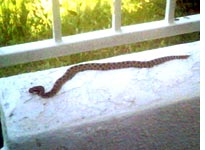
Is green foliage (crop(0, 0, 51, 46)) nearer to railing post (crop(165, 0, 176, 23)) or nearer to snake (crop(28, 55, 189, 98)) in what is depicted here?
snake (crop(28, 55, 189, 98))

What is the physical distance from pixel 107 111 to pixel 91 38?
0.38 metres

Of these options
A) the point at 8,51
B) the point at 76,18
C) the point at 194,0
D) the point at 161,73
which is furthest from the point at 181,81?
the point at 194,0

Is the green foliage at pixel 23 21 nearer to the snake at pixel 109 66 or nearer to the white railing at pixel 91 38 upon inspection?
the snake at pixel 109 66

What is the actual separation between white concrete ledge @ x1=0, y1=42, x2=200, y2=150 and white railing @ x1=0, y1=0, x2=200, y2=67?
18cm

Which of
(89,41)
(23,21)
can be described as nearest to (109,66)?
(89,41)

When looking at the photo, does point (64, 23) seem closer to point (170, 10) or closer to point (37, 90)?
point (170, 10)

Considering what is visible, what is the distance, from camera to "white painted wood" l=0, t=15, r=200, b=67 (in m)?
2.21

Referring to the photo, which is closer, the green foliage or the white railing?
the white railing

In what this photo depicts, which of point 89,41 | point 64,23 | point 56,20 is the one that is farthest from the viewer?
point 64,23

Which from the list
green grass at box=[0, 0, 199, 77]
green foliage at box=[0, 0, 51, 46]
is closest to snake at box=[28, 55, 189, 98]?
green grass at box=[0, 0, 199, 77]

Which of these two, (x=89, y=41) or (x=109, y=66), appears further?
(x=109, y=66)

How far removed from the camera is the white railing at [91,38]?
221 cm

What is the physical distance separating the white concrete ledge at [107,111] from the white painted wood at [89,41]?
0.17m

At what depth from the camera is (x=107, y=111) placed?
7.32ft
